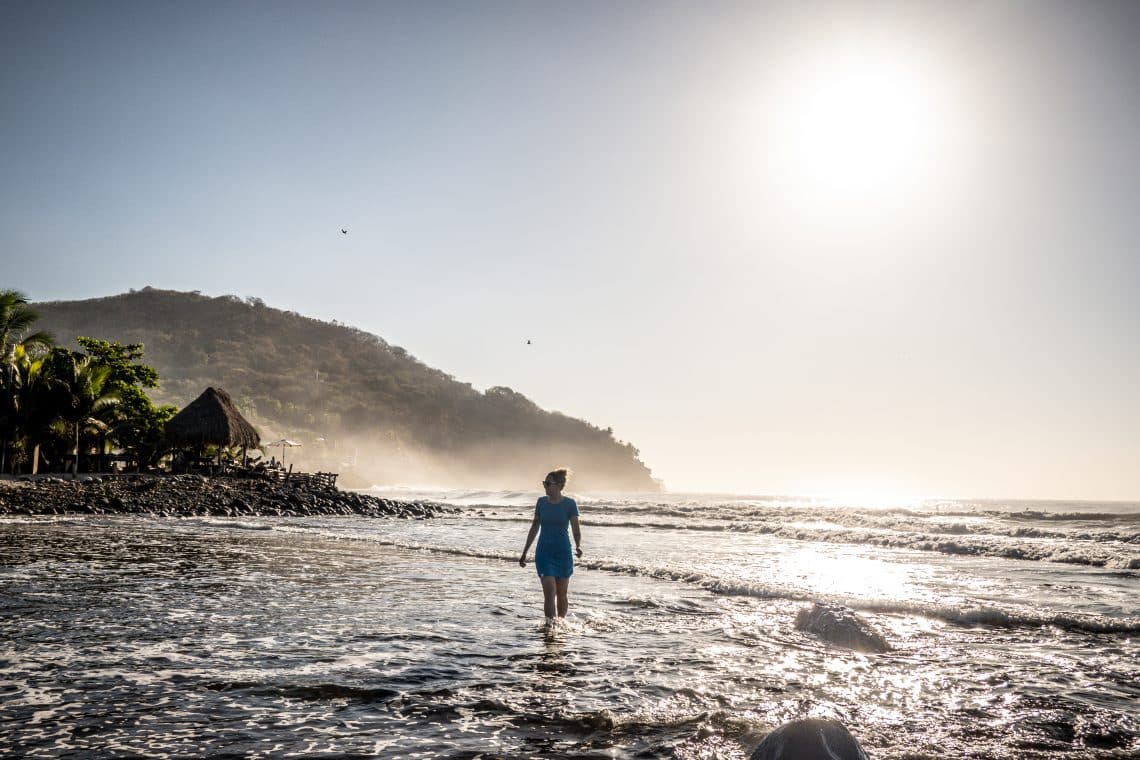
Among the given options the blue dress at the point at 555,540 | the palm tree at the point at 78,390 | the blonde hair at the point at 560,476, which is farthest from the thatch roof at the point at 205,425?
the blonde hair at the point at 560,476

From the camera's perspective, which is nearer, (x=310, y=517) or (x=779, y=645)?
(x=779, y=645)

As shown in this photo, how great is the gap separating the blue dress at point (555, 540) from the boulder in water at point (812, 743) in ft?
15.8

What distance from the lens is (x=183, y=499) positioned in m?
28.4

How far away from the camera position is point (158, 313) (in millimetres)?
140250

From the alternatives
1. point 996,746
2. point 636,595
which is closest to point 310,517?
point 636,595

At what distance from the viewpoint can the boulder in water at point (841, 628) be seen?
25.2ft

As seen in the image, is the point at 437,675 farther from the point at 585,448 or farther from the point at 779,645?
the point at 585,448

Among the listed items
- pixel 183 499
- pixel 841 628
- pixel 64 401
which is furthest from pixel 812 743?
pixel 64 401

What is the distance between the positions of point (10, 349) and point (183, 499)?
15.7 metres

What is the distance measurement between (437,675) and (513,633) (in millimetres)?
1972

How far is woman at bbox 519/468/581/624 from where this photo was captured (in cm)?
830

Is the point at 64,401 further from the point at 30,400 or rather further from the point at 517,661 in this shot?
the point at 517,661

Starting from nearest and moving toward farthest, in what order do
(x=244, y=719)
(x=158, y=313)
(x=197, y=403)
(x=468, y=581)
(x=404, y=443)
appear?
1. (x=244, y=719)
2. (x=468, y=581)
3. (x=197, y=403)
4. (x=404, y=443)
5. (x=158, y=313)

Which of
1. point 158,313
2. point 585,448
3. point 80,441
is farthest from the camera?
point 585,448
